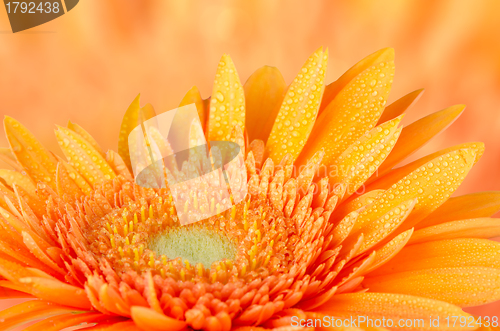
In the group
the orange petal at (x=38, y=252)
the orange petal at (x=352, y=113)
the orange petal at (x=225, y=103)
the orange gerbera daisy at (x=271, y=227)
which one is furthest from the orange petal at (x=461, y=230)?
the orange petal at (x=38, y=252)

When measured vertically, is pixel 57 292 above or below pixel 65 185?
below

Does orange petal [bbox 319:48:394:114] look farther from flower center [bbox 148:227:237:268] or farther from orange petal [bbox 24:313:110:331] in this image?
orange petal [bbox 24:313:110:331]

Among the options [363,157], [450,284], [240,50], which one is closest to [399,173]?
[363,157]

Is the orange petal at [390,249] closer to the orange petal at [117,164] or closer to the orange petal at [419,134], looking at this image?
the orange petal at [419,134]

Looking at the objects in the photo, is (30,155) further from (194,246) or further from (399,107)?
(399,107)

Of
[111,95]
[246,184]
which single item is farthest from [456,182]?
[111,95]

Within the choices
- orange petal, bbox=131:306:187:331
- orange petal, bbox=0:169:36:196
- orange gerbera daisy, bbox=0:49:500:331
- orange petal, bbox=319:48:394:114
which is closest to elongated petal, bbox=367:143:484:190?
orange gerbera daisy, bbox=0:49:500:331
